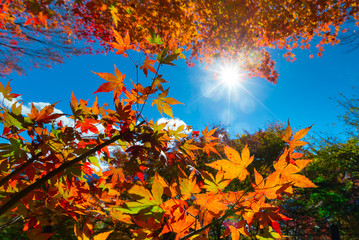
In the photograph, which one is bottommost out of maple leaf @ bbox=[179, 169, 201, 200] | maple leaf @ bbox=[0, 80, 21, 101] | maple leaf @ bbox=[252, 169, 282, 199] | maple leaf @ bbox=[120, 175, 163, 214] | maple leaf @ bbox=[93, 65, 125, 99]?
maple leaf @ bbox=[120, 175, 163, 214]

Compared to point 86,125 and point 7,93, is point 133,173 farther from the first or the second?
point 7,93

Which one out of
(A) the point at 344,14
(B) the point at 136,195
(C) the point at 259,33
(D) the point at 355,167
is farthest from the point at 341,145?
(B) the point at 136,195

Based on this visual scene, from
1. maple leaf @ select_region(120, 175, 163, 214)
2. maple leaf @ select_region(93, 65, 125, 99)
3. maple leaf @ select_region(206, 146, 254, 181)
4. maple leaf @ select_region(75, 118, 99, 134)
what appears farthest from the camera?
maple leaf @ select_region(75, 118, 99, 134)

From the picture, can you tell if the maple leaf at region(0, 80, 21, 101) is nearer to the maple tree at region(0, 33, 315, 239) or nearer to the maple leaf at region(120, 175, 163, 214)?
the maple tree at region(0, 33, 315, 239)

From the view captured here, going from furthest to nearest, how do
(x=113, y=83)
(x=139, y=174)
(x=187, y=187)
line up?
1. (x=139, y=174)
2. (x=113, y=83)
3. (x=187, y=187)

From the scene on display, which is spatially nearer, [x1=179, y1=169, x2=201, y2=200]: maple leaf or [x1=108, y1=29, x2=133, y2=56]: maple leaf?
[x1=179, y1=169, x2=201, y2=200]: maple leaf

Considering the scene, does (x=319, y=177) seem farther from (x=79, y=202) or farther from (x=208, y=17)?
(x=79, y=202)

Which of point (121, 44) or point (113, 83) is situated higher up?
point (121, 44)

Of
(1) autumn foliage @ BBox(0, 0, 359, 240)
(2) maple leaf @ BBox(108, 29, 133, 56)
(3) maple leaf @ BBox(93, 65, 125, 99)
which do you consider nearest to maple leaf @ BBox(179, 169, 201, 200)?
(1) autumn foliage @ BBox(0, 0, 359, 240)

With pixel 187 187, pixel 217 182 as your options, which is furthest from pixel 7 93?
pixel 217 182

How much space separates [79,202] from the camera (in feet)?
3.62

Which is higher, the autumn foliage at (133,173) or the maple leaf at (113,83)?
the maple leaf at (113,83)

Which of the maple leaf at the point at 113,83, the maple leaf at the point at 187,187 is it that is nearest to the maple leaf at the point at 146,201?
the maple leaf at the point at 187,187

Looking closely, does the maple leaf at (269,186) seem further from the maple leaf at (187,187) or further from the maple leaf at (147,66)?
the maple leaf at (147,66)
